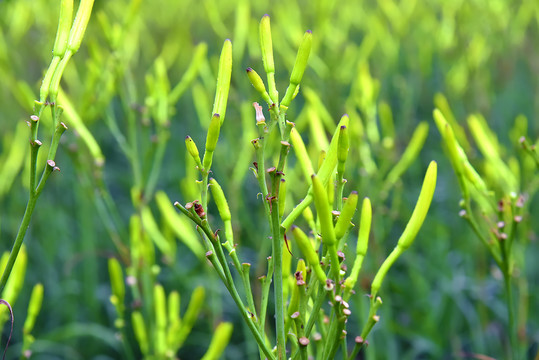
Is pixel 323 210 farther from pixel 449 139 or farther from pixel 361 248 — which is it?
pixel 449 139

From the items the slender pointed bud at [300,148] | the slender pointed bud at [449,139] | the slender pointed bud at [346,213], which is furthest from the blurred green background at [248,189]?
the slender pointed bud at [346,213]

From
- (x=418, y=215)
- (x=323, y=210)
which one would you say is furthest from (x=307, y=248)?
(x=418, y=215)

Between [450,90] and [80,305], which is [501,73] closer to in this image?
[450,90]

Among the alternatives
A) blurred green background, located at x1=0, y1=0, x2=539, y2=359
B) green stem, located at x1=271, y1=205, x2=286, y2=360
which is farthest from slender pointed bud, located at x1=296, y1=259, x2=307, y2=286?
blurred green background, located at x1=0, y1=0, x2=539, y2=359

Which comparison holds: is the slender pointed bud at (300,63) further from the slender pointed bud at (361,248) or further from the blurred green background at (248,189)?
the blurred green background at (248,189)

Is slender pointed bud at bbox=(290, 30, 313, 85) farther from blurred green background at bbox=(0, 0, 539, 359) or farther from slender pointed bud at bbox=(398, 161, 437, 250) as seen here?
blurred green background at bbox=(0, 0, 539, 359)

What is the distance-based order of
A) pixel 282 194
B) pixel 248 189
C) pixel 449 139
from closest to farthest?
pixel 282 194, pixel 449 139, pixel 248 189
